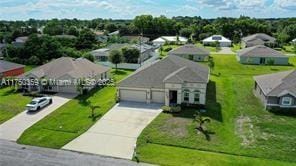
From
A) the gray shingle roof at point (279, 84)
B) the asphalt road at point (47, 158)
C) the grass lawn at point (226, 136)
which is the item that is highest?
the gray shingle roof at point (279, 84)

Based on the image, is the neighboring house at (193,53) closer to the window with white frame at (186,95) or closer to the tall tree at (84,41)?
the tall tree at (84,41)

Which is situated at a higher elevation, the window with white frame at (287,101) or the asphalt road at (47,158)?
the window with white frame at (287,101)

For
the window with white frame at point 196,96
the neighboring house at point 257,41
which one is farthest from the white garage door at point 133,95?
the neighboring house at point 257,41

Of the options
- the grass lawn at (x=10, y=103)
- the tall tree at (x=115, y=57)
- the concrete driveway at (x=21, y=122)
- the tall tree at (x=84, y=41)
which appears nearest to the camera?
the concrete driveway at (x=21, y=122)

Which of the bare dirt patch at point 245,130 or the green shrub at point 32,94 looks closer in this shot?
the bare dirt patch at point 245,130

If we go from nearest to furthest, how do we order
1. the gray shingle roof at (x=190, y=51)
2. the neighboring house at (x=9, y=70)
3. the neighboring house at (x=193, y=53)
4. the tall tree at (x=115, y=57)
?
1. the neighboring house at (x=9, y=70)
2. the tall tree at (x=115, y=57)
3. the neighboring house at (x=193, y=53)
4. the gray shingle roof at (x=190, y=51)

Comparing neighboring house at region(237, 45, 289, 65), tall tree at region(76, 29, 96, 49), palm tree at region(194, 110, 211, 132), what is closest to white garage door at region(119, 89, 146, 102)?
palm tree at region(194, 110, 211, 132)

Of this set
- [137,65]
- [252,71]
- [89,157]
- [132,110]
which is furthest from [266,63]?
[89,157]
